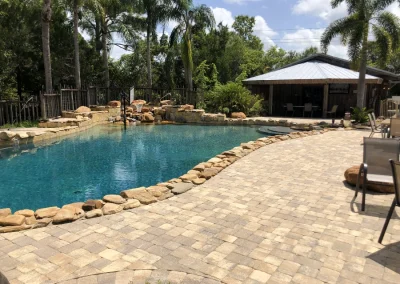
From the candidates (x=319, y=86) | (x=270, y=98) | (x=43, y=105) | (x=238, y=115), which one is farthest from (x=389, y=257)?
(x=319, y=86)

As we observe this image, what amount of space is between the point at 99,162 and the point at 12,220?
487cm

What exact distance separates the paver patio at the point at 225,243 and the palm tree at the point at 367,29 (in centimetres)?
1045

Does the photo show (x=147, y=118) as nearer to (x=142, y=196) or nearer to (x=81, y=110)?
(x=81, y=110)

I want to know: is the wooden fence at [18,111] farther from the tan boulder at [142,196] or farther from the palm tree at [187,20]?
the tan boulder at [142,196]

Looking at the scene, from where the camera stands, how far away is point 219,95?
1791 cm

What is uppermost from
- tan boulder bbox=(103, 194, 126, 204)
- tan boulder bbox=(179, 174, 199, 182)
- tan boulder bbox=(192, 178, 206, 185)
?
tan boulder bbox=(179, 174, 199, 182)

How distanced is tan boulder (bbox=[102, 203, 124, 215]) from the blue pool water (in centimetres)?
182

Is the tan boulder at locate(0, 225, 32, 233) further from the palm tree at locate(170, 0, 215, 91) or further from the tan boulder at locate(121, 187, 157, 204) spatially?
the palm tree at locate(170, 0, 215, 91)

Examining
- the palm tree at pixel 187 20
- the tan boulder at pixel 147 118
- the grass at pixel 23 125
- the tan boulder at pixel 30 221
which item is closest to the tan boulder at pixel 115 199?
the tan boulder at pixel 30 221

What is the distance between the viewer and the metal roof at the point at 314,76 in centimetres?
1584

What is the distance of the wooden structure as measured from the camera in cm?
1665

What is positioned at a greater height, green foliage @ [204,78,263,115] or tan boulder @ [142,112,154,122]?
green foliage @ [204,78,263,115]

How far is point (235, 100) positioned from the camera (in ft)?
57.5

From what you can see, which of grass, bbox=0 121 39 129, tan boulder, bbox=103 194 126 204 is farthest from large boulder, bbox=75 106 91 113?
tan boulder, bbox=103 194 126 204
